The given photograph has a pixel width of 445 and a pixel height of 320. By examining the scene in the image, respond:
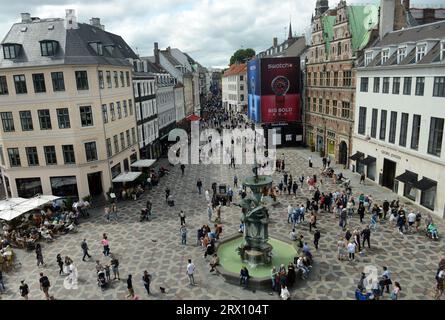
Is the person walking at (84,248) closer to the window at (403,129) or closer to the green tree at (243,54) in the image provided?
the window at (403,129)

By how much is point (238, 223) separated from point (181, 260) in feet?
22.8

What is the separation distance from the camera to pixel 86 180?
34.8 m

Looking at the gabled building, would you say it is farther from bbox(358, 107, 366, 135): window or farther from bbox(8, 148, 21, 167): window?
bbox(358, 107, 366, 135): window

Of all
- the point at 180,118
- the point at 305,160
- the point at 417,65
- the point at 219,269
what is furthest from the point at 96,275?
the point at 180,118

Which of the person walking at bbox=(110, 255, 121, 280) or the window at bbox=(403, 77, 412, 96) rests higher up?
the window at bbox=(403, 77, 412, 96)

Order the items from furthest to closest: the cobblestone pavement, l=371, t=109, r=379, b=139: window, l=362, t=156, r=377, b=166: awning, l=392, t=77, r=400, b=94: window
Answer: l=362, t=156, r=377, b=166: awning
l=371, t=109, r=379, b=139: window
l=392, t=77, r=400, b=94: window
the cobblestone pavement

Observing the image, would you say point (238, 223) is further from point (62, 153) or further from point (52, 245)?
point (62, 153)

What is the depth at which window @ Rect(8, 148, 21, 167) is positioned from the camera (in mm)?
33750

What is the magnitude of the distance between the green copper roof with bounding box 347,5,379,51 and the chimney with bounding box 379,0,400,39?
1.27 metres

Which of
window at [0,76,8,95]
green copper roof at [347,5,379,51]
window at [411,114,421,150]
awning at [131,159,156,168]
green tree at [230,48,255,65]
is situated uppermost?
green tree at [230,48,255,65]

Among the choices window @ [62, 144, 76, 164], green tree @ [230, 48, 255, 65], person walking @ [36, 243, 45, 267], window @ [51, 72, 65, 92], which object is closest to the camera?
person walking @ [36, 243, 45, 267]

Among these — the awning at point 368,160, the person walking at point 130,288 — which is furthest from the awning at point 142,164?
the awning at point 368,160

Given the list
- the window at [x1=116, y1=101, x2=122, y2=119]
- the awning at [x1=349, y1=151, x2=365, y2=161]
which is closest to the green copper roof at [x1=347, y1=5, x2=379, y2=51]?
the awning at [x1=349, y1=151, x2=365, y2=161]

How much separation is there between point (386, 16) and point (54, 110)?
3631 centimetres
